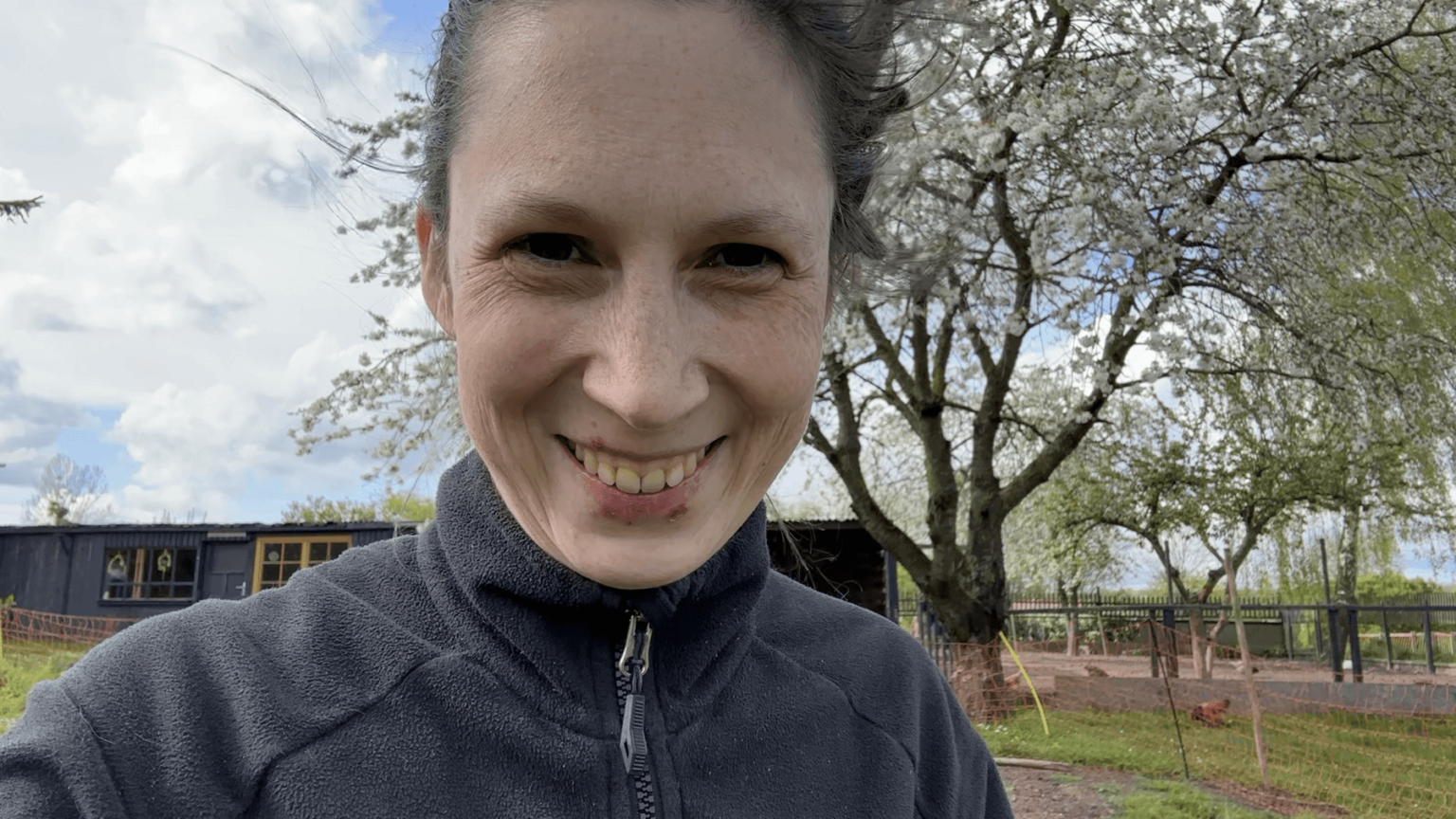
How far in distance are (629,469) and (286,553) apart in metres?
21.1

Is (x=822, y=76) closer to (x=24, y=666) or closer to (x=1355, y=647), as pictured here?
(x=24, y=666)

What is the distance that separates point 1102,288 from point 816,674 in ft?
31.4

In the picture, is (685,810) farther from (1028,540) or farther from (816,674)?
(1028,540)

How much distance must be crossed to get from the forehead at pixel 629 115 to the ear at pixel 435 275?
0.16 meters

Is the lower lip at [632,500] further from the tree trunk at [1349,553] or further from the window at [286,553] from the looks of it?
the tree trunk at [1349,553]

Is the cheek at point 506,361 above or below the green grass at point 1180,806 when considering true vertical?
above

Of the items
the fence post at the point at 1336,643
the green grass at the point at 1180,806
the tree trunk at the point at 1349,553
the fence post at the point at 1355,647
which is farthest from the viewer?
the tree trunk at the point at 1349,553

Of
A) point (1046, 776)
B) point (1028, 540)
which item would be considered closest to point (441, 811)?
point (1046, 776)

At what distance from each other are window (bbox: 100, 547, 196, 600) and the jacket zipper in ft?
73.7

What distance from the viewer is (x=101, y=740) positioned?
876 millimetres

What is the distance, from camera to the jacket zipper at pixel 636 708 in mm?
1065

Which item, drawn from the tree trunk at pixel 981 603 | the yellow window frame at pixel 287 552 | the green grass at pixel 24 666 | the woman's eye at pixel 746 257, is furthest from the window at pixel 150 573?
the woman's eye at pixel 746 257

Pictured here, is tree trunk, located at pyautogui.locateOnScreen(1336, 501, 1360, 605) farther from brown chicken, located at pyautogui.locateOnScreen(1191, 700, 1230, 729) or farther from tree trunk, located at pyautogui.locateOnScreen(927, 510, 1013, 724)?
tree trunk, located at pyautogui.locateOnScreen(927, 510, 1013, 724)

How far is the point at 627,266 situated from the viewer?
94 centimetres
